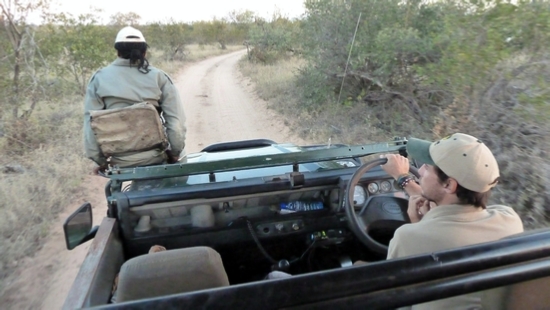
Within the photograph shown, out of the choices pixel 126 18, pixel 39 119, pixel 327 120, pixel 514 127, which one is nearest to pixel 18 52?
pixel 39 119

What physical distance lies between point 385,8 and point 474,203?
728cm

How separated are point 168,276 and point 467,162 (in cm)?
131

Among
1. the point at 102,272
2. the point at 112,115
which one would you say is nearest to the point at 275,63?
the point at 112,115

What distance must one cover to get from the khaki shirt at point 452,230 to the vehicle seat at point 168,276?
2.44 ft

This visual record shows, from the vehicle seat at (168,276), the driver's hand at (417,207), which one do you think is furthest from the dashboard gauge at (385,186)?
the vehicle seat at (168,276)

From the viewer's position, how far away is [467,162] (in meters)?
1.82

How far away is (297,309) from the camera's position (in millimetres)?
858

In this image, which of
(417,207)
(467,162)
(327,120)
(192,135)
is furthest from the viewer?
(192,135)

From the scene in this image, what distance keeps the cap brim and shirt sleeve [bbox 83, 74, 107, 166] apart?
256 centimetres

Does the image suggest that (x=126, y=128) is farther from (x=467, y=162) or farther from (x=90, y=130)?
(x=467, y=162)

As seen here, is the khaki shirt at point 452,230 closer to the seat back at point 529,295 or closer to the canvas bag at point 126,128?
the seat back at point 529,295

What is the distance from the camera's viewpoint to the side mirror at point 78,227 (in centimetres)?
227

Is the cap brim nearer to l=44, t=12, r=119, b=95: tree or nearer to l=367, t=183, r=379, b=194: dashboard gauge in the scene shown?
l=367, t=183, r=379, b=194: dashboard gauge

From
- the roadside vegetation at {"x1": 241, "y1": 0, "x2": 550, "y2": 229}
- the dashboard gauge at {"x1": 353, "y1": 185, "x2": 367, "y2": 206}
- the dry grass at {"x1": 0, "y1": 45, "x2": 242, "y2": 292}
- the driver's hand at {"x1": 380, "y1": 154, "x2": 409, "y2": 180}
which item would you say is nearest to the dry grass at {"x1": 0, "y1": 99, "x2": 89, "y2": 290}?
the dry grass at {"x1": 0, "y1": 45, "x2": 242, "y2": 292}
